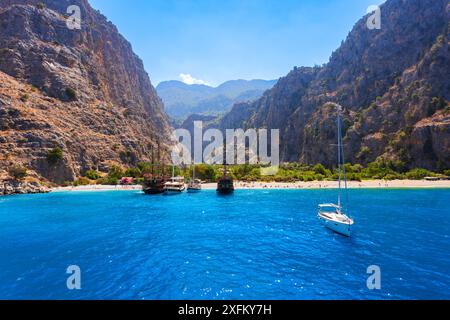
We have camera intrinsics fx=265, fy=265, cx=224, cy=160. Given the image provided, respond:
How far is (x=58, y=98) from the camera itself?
14325 centimetres

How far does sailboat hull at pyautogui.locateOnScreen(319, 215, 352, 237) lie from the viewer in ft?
117

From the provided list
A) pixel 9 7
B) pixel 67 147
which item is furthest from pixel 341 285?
pixel 9 7

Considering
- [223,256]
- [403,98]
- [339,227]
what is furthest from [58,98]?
[403,98]

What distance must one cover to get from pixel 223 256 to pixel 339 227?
58.8 feet

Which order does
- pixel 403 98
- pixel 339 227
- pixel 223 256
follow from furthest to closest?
1. pixel 403 98
2. pixel 339 227
3. pixel 223 256

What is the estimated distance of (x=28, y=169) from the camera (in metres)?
105

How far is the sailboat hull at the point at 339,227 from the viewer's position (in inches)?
1402

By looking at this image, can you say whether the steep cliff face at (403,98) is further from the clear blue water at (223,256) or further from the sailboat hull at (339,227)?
the sailboat hull at (339,227)

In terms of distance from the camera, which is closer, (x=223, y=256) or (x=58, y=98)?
(x=223, y=256)

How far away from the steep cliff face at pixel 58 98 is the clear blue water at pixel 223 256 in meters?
72.1

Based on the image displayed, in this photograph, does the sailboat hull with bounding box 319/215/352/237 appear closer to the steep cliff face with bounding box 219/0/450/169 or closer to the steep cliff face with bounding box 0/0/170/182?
the steep cliff face with bounding box 0/0/170/182

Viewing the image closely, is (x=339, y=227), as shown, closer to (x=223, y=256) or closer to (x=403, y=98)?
(x=223, y=256)

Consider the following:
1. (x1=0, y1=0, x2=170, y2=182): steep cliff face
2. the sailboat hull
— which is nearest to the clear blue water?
the sailboat hull
